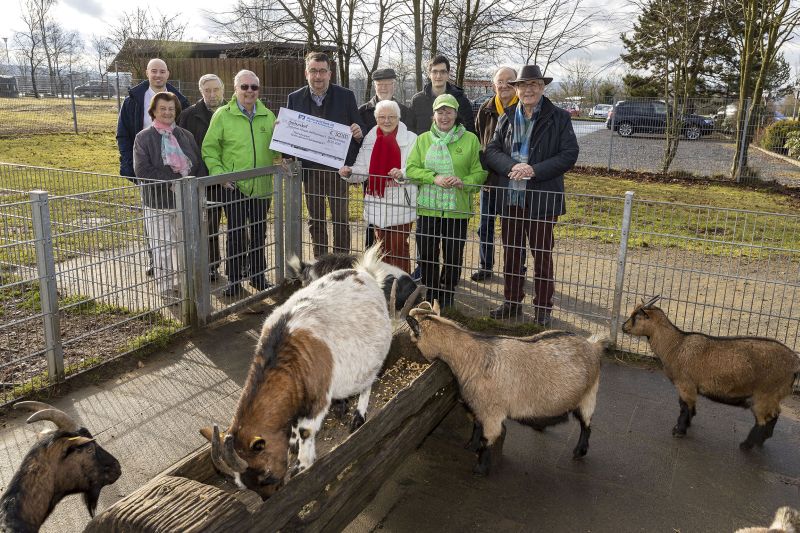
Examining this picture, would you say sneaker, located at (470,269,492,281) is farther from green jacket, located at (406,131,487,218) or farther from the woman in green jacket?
green jacket, located at (406,131,487,218)

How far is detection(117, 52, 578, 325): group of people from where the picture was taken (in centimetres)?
654

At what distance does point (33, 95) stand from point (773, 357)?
3537 cm

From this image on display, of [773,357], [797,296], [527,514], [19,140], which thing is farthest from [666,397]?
[19,140]

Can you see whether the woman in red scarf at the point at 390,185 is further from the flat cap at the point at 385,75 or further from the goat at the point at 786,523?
the goat at the point at 786,523

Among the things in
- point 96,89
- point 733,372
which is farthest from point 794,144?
point 96,89

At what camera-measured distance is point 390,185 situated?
698 centimetres

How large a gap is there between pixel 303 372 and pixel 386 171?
3.88 meters

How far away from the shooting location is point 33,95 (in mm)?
31672

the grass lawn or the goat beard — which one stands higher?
the grass lawn

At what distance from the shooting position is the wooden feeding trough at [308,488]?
2.59 m

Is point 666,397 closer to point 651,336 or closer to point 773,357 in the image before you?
point 651,336

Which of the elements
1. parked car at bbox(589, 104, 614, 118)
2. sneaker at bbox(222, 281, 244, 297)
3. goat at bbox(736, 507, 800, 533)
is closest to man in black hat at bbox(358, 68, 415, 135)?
sneaker at bbox(222, 281, 244, 297)

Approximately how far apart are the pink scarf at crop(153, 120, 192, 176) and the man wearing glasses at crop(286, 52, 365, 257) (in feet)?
4.61

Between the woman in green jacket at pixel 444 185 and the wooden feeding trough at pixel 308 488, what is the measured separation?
270cm
